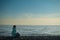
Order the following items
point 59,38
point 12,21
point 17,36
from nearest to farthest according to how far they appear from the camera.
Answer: point 12,21, point 17,36, point 59,38

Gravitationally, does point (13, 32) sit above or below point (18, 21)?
below

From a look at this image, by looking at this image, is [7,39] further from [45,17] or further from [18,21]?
[45,17]

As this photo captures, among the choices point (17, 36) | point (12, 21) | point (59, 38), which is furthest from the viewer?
point (59, 38)

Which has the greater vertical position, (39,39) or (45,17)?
(45,17)

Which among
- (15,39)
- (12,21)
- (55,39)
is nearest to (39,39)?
(55,39)

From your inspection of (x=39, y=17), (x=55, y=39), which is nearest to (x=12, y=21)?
(x=39, y=17)

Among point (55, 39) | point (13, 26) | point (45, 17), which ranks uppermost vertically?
point (45, 17)

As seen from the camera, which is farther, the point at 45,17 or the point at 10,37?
the point at 45,17

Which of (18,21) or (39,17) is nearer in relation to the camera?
(18,21)

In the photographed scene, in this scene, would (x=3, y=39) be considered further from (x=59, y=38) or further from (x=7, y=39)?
(x=59, y=38)
